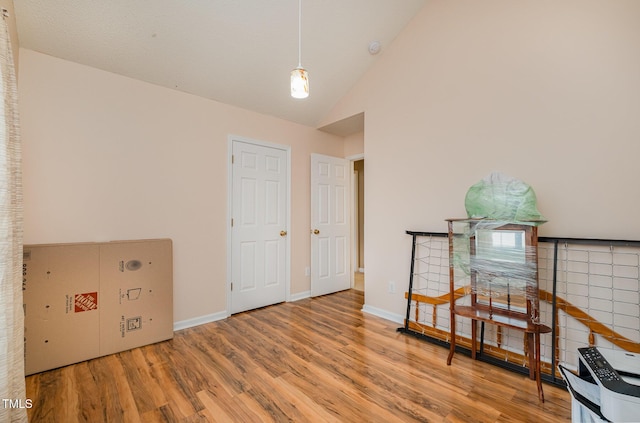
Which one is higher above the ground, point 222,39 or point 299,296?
point 222,39

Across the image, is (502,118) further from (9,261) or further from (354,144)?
(9,261)

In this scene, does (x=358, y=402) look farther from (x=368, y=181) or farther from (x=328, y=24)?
(x=328, y=24)

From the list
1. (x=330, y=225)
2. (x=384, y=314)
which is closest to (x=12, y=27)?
(x=330, y=225)

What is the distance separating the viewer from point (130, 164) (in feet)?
8.52

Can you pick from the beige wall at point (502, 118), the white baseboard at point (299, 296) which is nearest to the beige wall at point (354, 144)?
the beige wall at point (502, 118)

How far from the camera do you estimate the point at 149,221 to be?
2.68 m

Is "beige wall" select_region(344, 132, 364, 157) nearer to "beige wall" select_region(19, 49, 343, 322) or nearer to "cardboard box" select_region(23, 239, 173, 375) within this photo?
"beige wall" select_region(19, 49, 343, 322)

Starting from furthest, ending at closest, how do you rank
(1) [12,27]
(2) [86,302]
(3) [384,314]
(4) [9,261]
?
(3) [384,314], (2) [86,302], (1) [12,27], (4) [9,261]

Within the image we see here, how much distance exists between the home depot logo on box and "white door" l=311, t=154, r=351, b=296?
2394 millimetres

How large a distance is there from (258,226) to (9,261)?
7.85ft

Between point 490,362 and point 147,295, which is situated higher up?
point 147,295

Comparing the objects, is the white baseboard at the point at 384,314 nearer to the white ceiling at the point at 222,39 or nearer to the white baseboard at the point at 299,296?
the white baseboard at the point at 299,296

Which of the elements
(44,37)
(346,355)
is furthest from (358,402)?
(44,37)

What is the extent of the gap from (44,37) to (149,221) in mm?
1617
